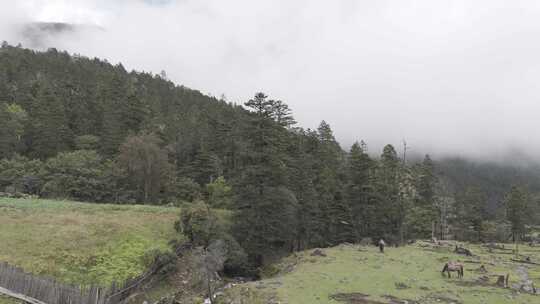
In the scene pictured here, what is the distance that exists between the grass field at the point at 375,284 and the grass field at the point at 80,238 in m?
9.38

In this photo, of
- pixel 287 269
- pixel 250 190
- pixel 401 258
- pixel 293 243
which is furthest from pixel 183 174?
pixel 401 258

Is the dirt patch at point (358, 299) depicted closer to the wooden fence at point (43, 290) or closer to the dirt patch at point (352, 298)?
the dirt patch at point (352, 298)

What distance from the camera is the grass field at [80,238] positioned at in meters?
23.9

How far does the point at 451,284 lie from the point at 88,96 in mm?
81717

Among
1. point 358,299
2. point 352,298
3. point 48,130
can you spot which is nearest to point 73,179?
point 48,130

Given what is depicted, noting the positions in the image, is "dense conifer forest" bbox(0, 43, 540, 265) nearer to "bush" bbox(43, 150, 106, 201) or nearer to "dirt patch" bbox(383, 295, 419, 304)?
"bush" bbox(43, 150, 106, 201)

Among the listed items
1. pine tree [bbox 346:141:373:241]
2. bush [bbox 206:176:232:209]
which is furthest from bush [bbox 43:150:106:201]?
pine tree [bbox 346:141:373:241]

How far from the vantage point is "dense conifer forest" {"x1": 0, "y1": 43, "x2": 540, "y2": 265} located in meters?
35.7

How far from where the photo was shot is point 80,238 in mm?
28266

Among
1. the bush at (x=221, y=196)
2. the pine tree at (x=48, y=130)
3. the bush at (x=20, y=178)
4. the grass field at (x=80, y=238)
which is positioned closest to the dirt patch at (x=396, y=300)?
the grass field at (x=80, y=238)

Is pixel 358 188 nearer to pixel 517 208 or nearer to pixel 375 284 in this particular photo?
pixel 375 284

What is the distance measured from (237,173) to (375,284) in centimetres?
2417

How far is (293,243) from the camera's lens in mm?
45000

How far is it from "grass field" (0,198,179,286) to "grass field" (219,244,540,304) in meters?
9.38
